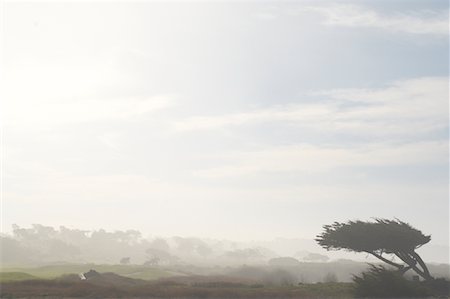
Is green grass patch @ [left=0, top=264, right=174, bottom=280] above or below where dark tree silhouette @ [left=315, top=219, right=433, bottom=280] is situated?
below

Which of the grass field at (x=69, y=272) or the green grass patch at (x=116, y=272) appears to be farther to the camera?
the green grass patch at (x=116, y=272)

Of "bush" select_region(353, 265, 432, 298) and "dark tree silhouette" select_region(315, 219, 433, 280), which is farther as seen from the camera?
"dark tree silhouette" select_region(315, 219, 433, 280)

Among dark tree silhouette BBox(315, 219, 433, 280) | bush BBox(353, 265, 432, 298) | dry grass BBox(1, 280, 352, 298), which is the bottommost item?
dry grass BBox(1, 280, 352, 298)

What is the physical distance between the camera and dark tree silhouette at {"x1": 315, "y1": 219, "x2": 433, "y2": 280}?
40031 millimetres

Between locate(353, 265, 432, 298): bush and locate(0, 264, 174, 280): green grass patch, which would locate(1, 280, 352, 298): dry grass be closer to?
locate(353, 265, 432, 298): bush

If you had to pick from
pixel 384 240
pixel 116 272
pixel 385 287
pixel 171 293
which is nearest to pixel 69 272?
pixel 116 272

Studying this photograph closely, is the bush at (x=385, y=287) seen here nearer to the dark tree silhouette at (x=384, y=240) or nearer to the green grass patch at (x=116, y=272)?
the dark tree silhouette at (x=384, y=240)

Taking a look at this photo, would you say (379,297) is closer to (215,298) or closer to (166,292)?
(215,298)

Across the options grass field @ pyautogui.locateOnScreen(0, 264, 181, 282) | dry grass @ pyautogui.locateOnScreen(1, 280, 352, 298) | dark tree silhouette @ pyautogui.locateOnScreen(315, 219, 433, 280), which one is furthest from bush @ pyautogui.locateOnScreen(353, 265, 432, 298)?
grass field @ pyautogui.locateOnScreen(0, 264, 181, 282)

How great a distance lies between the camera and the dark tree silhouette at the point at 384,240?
4003 cm

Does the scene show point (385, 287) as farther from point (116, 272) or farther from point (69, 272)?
point (69, 272)

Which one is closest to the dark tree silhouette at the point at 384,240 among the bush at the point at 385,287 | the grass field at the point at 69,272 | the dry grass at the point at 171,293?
the dry grass at the point at 171,293

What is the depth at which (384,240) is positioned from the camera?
40.2 meters

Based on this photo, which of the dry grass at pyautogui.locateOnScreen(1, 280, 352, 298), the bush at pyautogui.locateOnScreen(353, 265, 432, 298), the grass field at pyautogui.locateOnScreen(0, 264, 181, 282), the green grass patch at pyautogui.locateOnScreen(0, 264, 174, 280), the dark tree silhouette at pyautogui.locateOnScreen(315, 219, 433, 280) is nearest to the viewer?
the bush at pyautogui.locateOnScreen(353, 265, 432, 298)
